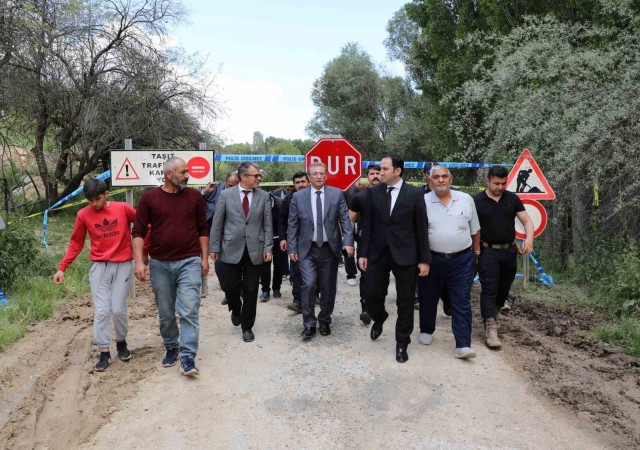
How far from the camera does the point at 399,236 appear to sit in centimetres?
587

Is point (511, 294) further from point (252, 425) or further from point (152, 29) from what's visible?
point (152, 29)

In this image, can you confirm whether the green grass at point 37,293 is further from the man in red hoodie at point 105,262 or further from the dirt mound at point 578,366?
Answer: the dirt mound at point 578,366

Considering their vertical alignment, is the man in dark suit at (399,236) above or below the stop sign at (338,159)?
below

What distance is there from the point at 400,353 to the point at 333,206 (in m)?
1.89

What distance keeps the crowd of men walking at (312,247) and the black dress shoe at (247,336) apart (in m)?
0.01

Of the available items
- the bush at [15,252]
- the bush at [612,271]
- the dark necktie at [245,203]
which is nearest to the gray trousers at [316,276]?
the dark necktie at [245,203]

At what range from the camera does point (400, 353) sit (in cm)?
579

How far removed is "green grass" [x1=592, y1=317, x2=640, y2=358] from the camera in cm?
601

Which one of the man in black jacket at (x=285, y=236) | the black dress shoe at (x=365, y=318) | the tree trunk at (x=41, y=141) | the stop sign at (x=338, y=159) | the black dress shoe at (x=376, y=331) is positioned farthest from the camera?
the tree trunk at (x=41, y=141)

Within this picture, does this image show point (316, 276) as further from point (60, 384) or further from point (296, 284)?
point (60, 384)

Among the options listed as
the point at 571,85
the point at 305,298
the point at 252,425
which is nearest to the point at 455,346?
the point at 305,298

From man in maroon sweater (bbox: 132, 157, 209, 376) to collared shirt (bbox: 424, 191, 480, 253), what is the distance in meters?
2.50

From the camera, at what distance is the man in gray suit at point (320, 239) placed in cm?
663

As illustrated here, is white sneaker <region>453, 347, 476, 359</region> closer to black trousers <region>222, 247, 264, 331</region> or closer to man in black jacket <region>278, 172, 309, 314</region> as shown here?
black trousers <region>222, 247, 264, 331</region>
